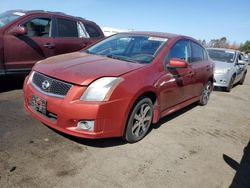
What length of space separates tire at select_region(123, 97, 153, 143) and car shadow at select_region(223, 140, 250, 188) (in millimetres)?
1280

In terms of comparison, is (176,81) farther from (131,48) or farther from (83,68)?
(83,68)

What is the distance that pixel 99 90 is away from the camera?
3.27 meters

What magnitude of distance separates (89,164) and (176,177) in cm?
108

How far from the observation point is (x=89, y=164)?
3221 millimetres

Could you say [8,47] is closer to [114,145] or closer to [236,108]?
[114,145]

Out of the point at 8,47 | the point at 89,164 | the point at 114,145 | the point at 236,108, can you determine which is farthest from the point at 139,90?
the point at 236,108

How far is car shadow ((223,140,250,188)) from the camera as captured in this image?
129 inches

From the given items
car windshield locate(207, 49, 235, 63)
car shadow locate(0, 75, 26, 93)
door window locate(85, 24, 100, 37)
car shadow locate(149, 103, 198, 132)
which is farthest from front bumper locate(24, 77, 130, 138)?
car windshield locate(207, 49, 235, 63)

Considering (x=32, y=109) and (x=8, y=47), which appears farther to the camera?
(x=8, y=47)

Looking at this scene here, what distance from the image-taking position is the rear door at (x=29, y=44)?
5.53 metres

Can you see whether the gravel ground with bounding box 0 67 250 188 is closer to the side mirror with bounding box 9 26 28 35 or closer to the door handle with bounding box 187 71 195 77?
the door handle with bounding box 187 71 195 77

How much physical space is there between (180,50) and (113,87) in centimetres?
214

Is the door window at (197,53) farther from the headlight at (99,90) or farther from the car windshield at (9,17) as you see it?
the car windshield at (9,17)

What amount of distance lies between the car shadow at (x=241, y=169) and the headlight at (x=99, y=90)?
191 cm
